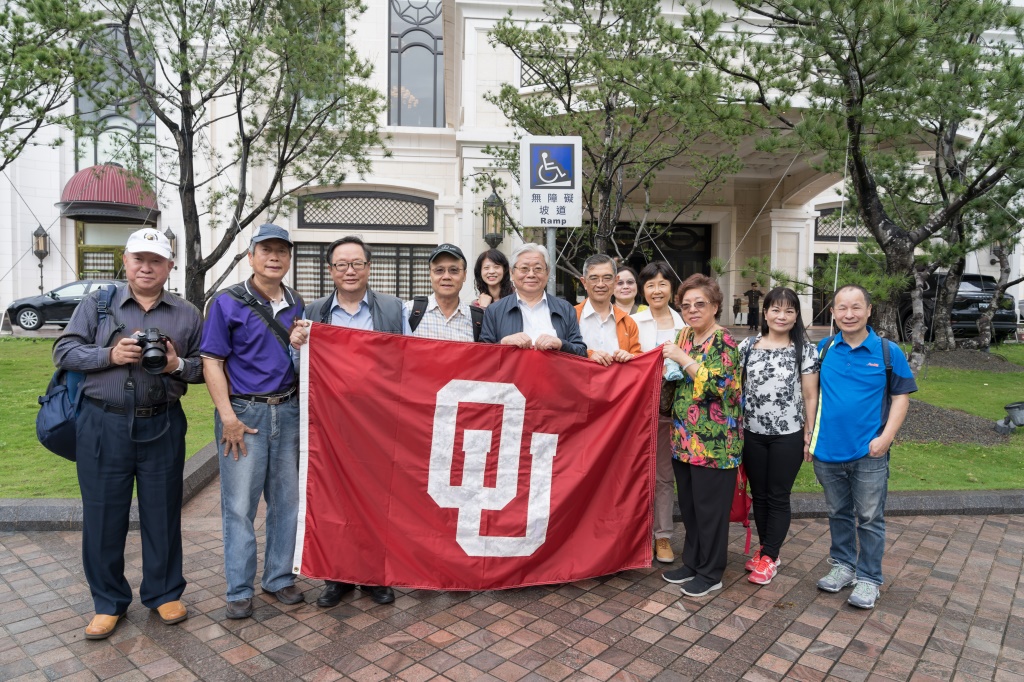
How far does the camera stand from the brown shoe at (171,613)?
3549 millimetres

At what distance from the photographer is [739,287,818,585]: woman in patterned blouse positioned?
398 centimetres

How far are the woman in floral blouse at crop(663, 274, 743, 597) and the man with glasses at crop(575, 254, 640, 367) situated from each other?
1.50 ft

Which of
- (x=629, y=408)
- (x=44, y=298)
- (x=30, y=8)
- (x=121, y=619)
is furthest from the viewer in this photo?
(x=44, y=298)

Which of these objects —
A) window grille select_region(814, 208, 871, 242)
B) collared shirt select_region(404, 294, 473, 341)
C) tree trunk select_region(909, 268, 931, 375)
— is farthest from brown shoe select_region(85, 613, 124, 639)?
window grille select_region(814, 208, 871, 242)

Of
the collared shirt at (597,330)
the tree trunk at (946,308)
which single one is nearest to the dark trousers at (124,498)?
the collared shirt at (597,330)

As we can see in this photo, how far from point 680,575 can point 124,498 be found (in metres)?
3.14

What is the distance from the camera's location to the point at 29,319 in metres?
19.3

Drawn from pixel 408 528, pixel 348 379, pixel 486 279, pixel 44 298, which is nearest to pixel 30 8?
pixel 486 279

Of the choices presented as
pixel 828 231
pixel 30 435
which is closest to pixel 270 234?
pixel 30 435

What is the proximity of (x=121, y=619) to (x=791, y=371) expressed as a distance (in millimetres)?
3904

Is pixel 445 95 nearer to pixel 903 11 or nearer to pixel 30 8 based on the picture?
pixel 30 8

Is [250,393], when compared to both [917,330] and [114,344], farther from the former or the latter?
[917,330]

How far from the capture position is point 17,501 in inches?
201

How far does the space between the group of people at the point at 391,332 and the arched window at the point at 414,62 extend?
1901cm
